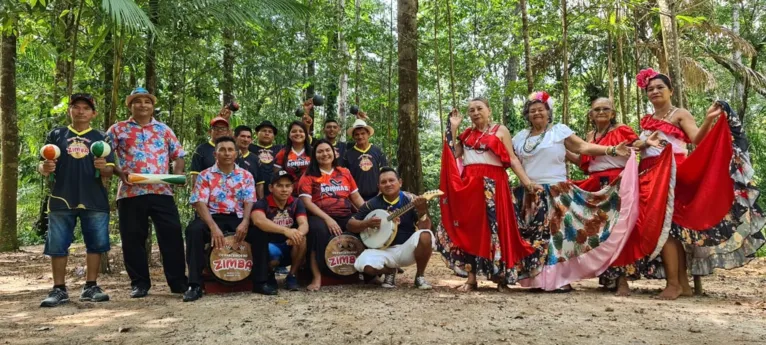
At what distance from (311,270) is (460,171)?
1.66 metres

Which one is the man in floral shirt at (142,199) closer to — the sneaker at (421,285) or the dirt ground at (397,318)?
the dirt ground at (397,318)

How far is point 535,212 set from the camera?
4.99m

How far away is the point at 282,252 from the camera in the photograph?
5.29 meters

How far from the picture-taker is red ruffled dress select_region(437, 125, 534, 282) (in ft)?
16.0

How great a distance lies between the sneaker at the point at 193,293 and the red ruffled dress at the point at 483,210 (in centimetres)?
217

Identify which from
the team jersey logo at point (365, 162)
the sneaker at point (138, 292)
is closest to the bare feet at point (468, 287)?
the team jersey logo at point (365, 162)

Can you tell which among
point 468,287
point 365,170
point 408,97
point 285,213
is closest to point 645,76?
point 468,287

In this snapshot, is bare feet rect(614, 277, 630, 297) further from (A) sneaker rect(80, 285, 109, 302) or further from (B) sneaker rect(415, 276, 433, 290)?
(A) sneaker rect(80, 285, 109, 302)

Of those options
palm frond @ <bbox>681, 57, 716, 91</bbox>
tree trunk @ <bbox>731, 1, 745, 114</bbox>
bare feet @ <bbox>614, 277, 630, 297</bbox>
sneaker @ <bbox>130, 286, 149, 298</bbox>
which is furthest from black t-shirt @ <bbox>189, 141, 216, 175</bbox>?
tree trunk @ <bbox>731, 1, 745, 114</bbox>

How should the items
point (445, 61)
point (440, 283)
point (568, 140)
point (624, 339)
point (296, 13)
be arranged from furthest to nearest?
point (445, 61), point (296, 13), point (440, 283), point (568, 140), point (624, 339)

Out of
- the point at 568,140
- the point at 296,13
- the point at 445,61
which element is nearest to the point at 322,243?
the point at 568,140

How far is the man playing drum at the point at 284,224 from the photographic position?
16.2ft

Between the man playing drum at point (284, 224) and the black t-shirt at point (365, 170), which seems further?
the black t-shirt at point (365, 170)

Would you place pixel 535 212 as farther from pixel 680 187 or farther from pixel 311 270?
pixel 311 270
